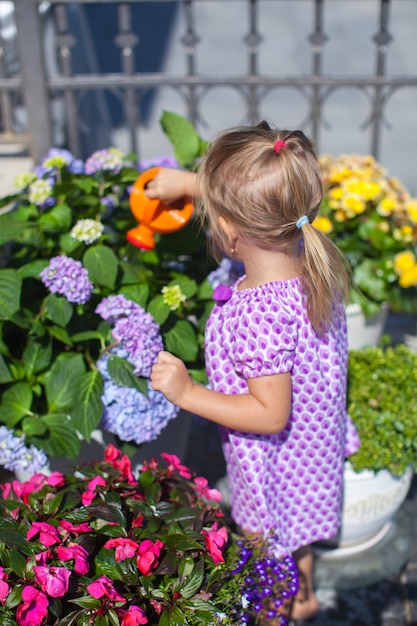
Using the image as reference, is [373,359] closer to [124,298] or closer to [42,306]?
[124,298]

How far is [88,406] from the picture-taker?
5.65ft

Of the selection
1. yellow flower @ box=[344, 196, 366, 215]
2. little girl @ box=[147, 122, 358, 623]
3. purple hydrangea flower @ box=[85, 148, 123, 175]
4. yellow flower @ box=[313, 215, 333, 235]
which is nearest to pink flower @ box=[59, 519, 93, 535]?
little girl @ box=[147, 122, 358, 623]

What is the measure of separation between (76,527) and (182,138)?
1.23 metres

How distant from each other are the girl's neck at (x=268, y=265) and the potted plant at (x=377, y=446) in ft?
2.23

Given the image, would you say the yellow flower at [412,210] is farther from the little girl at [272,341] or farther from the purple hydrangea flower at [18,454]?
the purple hydrangea flower at [18,454]

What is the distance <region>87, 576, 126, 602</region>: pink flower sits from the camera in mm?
1222

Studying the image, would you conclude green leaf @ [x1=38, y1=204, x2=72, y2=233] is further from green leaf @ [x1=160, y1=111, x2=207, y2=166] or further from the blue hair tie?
the blue hair tie

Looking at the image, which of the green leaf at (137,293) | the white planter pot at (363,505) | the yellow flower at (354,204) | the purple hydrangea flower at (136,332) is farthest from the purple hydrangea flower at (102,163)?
the white planter pot at (363,505)

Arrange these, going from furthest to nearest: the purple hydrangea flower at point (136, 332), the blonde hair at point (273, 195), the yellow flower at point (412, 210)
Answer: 1. the yellow flower at point (412, 210)
2. the purple hydrangea flower at point (136, 332)
3. the blonde hair at point (273, 195)

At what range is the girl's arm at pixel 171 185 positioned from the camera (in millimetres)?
1841

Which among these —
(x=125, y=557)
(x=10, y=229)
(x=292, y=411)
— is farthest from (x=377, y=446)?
(x=10, y=229)

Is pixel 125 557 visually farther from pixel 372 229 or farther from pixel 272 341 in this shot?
pixel 372 229

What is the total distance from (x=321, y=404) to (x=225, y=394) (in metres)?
0.25

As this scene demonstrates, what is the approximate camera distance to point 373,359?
2277 mm
